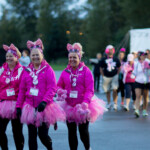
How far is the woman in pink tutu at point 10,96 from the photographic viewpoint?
5508 millimetres

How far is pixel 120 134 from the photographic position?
762 cm

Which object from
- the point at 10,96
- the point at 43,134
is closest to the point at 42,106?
the point at 43,134

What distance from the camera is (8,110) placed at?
541 cm

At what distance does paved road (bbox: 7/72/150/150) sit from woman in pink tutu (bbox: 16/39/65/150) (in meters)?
1.37

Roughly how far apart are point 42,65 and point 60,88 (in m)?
0.49

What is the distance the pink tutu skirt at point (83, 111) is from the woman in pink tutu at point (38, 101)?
147mm

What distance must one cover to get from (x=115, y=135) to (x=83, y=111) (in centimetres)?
241

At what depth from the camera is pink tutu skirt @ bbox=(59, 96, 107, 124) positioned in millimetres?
5367

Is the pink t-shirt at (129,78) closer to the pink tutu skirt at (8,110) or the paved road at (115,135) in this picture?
the paved road at (115,135)

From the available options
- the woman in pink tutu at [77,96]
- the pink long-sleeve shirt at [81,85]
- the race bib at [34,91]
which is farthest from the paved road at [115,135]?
the race bib at [34,91]

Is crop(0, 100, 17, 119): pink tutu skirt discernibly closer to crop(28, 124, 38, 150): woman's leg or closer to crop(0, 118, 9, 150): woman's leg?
crop(0, 118, 9, 150): woman's leg

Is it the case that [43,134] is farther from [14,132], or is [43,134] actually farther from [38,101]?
[14,132]

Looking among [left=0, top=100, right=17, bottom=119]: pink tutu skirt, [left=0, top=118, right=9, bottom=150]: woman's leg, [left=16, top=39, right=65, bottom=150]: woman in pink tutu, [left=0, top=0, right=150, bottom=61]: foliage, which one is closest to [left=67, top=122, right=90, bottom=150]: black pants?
[left=16, top=39, right=65, bottom=150]: woman in pink tutu

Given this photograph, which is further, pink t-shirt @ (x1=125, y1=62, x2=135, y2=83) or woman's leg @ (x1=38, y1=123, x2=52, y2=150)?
pink t-shirt @ (x1=125, y1=62, x2=135, y2=83)
